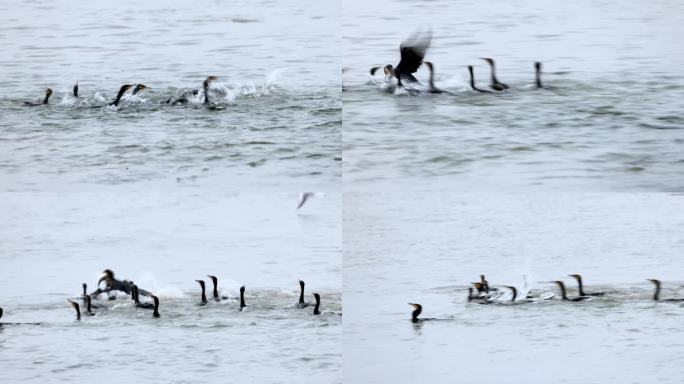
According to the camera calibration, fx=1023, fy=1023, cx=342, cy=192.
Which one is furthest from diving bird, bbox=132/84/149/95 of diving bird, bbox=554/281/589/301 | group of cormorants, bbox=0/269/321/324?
diving bird, bbox=554/281/589/301

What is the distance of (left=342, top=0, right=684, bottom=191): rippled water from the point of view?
3227 mm

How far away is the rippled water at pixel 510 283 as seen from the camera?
321 cm

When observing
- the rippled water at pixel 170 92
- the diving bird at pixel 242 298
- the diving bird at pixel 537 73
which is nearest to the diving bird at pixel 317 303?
the diving bird at pixel 242 298

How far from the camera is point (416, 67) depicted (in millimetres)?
3281

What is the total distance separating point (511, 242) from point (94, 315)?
1.35 meters

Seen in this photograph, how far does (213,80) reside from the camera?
3.32 meters

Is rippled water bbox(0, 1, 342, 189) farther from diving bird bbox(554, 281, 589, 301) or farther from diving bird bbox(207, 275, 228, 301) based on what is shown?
diving bird bbox(554, 281, 589, 301)

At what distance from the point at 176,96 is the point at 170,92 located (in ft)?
0.08

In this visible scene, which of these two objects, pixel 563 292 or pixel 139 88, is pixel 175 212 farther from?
pixel 563 292

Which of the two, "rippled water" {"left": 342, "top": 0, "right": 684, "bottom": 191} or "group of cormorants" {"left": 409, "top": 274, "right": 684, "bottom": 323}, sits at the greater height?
"rippled water" {"left": 342, "top": 0, "right": 684, "bottom": 191}

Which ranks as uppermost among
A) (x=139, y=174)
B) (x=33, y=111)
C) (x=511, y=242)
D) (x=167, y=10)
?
(x=167, y=10)

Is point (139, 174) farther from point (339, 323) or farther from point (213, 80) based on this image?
point (339, 323)

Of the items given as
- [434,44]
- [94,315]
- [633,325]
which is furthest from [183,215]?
[633,325]

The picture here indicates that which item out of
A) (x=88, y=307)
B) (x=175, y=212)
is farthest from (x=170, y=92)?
(x=88, y=307)
